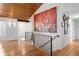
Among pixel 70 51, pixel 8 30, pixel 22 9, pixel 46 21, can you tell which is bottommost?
pixel 70 51

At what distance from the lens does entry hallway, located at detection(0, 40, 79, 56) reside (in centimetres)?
302

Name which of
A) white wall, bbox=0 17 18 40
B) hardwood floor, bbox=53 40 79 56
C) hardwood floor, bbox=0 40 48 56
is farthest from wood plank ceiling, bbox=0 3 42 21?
hardwood floor, bbox=53 40 79 56

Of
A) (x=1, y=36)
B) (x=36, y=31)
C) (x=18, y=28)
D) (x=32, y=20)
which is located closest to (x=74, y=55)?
(x=36, y=31)

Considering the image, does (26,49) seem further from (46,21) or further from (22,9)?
(22,9)

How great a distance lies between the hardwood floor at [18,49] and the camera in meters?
3.09

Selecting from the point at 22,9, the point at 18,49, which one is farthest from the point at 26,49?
the point at 22,9

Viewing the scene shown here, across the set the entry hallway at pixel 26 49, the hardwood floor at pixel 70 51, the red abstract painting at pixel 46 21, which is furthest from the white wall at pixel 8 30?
the hardwood floor at pixel 70 51

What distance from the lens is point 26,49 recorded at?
3.16 m

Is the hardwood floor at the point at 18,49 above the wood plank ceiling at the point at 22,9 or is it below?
below

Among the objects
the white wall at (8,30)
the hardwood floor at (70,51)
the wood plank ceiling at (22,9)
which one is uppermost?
the wood plank ceiling at (22,9)

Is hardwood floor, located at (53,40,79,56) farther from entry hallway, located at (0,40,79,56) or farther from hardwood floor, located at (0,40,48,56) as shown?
hardwood floor, located at (0,40,48,56)

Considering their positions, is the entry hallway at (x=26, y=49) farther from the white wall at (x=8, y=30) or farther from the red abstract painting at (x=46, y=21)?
the red abstract painting at (x=46, y=21)

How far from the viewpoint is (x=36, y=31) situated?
3248mm

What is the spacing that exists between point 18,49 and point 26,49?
21 centimetres
